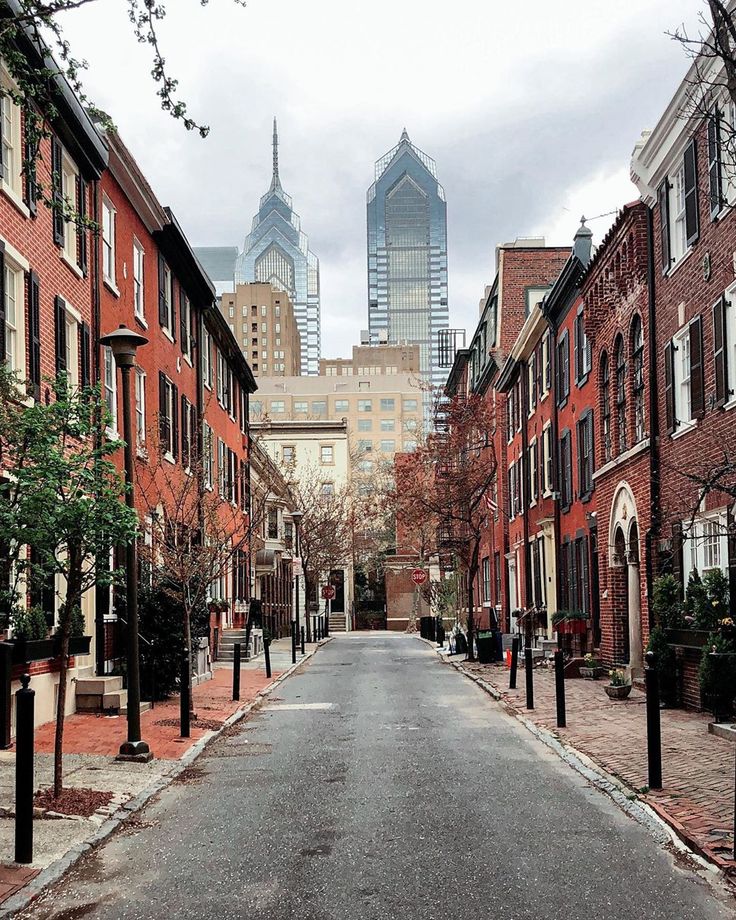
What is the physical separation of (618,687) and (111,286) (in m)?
11.9

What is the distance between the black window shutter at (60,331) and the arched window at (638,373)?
10715mm

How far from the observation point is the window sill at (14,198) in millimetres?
15250

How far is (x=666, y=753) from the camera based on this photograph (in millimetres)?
12648

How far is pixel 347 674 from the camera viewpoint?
2750 centimetres

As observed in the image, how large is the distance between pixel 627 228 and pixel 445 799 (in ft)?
45.2

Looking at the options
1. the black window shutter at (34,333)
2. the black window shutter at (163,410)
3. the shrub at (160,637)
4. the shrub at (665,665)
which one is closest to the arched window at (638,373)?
the shrub at (665,665)

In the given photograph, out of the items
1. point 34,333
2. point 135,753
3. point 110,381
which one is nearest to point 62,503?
point 135,753

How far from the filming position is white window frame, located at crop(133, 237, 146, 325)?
926 inches

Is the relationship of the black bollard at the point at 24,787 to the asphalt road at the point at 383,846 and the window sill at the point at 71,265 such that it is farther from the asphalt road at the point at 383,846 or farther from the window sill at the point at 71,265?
the window sill at the point at 71,265

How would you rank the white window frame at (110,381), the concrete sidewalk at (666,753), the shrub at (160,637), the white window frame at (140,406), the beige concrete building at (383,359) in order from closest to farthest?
the concrete sidewalk at (666,753) < the shrub at (160,637) < the white window frame at (110,381) < the white window frame at (140,406) < the beige concrete building at (383,359)

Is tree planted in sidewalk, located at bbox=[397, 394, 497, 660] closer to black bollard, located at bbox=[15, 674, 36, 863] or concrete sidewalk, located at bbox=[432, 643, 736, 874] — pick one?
concrete sidewalk, located at bbox=[432, 643, 736, 874]

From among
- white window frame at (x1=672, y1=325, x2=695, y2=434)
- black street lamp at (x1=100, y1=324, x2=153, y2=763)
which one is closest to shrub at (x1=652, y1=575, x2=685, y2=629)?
white window frame at (x1=672, y1=325, x2=695, y2=434)

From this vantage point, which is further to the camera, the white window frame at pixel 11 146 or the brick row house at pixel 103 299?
the brick row house at pixel 103 299

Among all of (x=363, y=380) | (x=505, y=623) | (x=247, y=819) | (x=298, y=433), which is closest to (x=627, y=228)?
(x=247, y=819)
